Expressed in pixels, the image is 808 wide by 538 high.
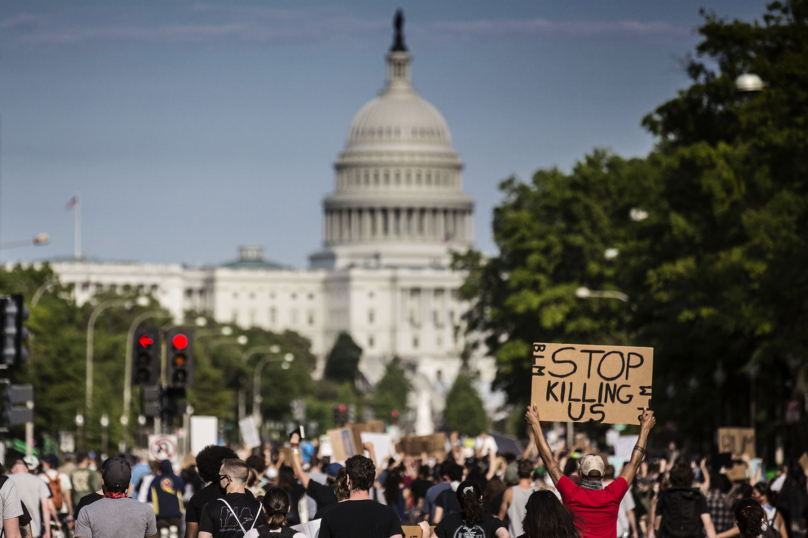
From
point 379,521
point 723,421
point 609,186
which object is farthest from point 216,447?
point 609,186

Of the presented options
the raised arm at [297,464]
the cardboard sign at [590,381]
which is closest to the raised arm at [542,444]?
the cardboard sign at [590,381]

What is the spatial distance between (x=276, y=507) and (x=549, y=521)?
2.76 metres

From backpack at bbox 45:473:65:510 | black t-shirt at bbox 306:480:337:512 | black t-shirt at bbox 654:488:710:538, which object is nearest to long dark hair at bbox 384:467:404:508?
black t-shirt at bbox 306:480:337:512

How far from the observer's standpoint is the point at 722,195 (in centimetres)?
4022

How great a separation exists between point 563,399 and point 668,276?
31.5m

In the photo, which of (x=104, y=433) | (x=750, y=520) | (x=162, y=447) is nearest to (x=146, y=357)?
(x=162, y=447)

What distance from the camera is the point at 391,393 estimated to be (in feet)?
570

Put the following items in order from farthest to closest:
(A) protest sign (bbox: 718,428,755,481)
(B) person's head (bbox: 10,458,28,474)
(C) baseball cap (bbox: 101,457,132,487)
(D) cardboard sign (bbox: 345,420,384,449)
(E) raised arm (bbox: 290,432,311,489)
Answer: (A) protest sign (bbox: 718,428,755,481)
(D) cardboard sign (bbox: 345,420,384,449)
(B) person's head (bbox: 10,458,28,474)
(E) raised arm (bbox: 290,432,311,489)
(C) baseball cap (bbox: 101,457,132,487)

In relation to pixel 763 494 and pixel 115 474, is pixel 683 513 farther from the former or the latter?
pixel 115 474

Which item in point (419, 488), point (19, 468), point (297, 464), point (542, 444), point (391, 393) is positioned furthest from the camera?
point (391, 393)

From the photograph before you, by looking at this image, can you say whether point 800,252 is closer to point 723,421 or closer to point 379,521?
point 723,421

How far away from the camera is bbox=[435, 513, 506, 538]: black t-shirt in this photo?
12320 millimetres

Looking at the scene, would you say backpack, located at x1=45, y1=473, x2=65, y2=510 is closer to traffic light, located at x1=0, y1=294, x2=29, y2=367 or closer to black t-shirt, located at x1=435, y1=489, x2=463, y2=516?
traffic light, located at x1=0, y1=294, x2=29, y2=367

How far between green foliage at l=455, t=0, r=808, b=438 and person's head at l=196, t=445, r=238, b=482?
54.4 feet
